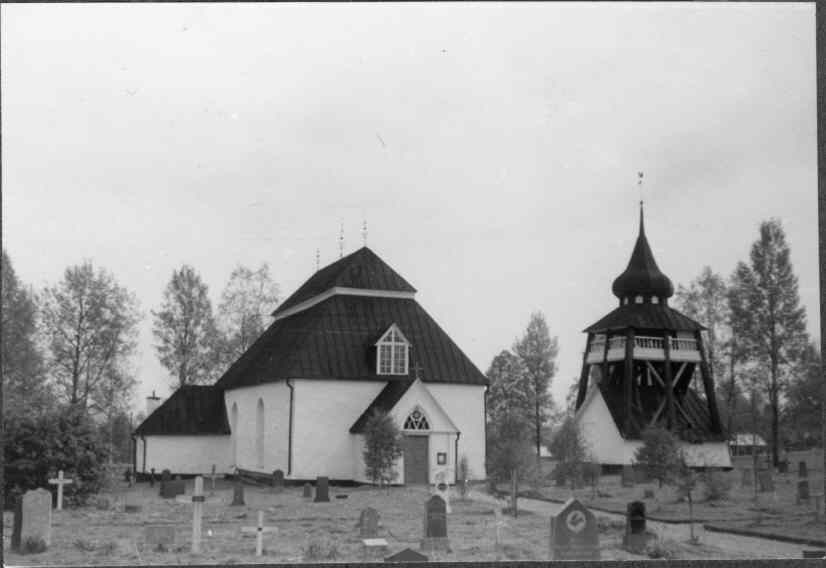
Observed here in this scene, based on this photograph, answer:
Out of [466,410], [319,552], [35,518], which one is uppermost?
[466,410]

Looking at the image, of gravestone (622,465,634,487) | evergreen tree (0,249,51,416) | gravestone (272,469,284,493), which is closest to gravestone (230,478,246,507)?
gravestone (272,469,284,493)

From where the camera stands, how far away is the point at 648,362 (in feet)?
56.0

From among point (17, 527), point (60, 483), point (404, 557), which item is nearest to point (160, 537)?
point (17, 527)

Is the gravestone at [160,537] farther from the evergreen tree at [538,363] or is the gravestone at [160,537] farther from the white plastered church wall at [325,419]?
the white plastered church wall at [325,419]

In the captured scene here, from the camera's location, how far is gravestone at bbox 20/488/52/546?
12398 mm

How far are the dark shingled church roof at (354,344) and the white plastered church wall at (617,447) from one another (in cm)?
255

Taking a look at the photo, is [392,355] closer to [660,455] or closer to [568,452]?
[568,452]

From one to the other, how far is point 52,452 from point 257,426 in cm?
439

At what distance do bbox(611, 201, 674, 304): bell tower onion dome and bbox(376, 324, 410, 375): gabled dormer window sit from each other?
19.6 feet

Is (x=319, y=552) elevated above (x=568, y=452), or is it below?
below

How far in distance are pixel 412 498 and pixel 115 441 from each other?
536 cm

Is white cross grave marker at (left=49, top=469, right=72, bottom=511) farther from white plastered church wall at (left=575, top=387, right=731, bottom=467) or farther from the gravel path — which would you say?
white plastered church wall at (left=575, top=387, right=731, bottom=467)

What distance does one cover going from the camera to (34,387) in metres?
16.6

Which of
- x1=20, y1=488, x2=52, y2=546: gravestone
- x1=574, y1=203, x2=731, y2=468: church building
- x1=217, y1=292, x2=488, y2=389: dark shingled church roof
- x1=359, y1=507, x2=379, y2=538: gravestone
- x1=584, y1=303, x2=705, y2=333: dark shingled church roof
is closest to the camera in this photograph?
x1=20, y1=488, x2=52, y2=546: gravestone
